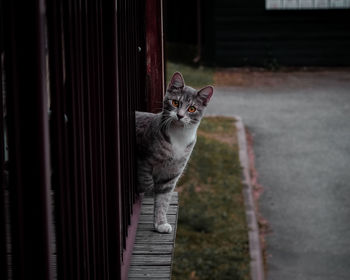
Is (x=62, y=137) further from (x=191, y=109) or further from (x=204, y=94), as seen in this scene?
(x=204, y=94)

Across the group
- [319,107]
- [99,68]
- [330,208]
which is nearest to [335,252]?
[330,208]

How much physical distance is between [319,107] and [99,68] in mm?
11597

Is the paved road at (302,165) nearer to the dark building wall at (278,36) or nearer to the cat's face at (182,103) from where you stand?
the dark building wall at (278,36)

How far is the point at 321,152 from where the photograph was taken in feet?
35.3

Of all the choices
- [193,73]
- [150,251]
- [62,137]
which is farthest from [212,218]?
[193,73]

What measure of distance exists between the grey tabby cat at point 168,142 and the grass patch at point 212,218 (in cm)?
182

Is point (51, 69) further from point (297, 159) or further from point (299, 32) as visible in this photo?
point (299, 32)

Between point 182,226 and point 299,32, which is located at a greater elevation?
point 299,32

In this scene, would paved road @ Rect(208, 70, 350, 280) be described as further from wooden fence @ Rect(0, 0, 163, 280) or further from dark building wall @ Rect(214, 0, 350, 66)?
wooden fence @ Rect(0, 0, 163, 280)

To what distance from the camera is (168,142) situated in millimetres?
4723

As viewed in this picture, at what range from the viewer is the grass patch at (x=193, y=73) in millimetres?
15368

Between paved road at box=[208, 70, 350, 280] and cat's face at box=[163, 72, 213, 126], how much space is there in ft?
8.16

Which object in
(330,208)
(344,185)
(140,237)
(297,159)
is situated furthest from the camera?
(297,159)

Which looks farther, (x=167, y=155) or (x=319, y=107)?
(x=319, y=107)
